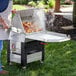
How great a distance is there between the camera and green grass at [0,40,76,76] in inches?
240

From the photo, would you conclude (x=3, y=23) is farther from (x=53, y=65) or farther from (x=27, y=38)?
(x=53, y=65)

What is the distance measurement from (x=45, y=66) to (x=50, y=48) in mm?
1474

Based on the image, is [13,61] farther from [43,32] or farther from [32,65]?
[43,32]

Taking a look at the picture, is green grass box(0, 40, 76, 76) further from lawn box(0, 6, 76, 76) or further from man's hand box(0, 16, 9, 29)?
man's hand box(0, 16, 9, 29)

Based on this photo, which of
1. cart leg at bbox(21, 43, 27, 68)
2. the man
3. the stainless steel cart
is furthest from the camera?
cart leg at bbox(21, 43, 27, 68)

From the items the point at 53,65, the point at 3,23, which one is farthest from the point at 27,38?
the point at 53,65

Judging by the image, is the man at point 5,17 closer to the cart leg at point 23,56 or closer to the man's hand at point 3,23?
the man's hand at point 3,23

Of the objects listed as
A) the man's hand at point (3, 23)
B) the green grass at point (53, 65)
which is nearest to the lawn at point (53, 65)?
the green grass at point (53, 65)

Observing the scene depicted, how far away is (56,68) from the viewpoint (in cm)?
642

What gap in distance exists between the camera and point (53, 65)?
659cm

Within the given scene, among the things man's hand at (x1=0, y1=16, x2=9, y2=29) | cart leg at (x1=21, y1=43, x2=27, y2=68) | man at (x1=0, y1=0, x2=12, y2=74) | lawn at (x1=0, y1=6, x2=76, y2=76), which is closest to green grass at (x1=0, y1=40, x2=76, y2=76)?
lawn at (x1=0, y1=6, x2=76, y2=76)

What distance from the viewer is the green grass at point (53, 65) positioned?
6086mm

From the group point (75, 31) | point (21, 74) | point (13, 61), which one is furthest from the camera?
point (75, 31)

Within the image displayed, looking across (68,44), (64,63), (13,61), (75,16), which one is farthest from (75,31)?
(13,61)
